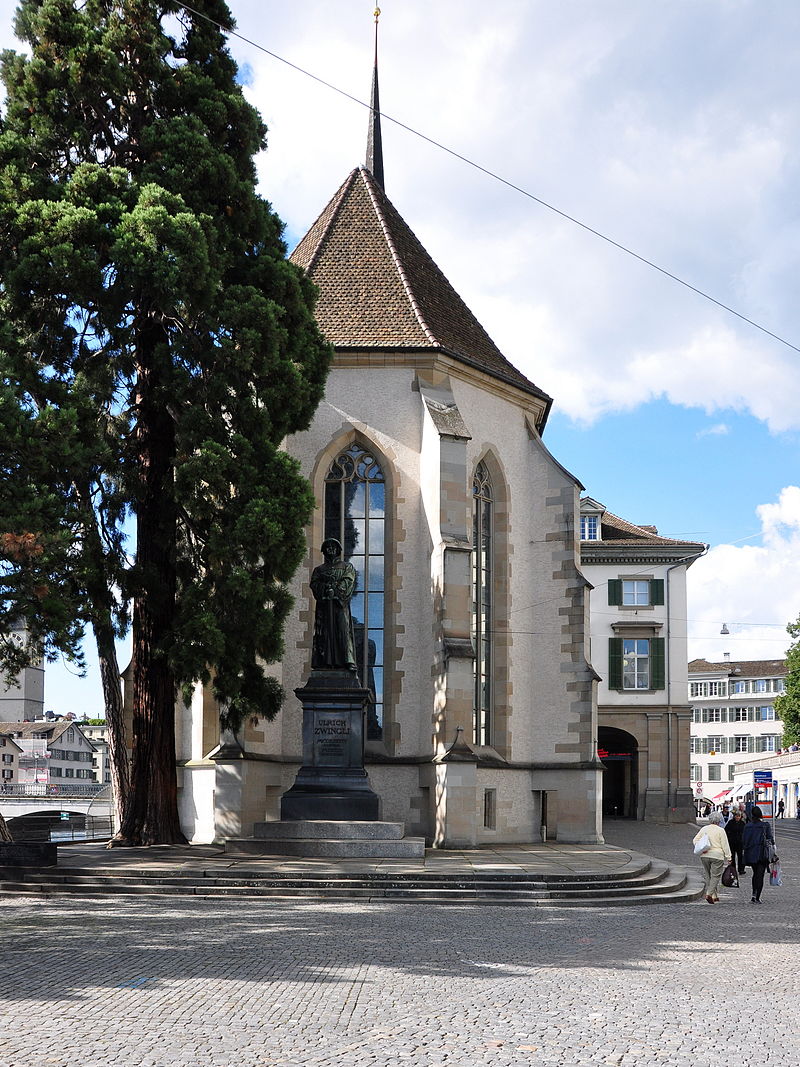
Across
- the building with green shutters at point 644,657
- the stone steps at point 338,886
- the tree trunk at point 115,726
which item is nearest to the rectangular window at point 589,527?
the building with green shutters at point 644,657

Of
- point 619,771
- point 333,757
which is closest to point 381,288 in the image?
point 333,757

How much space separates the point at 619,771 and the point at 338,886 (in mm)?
32572

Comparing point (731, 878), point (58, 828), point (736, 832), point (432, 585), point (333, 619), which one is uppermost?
point (432, 585)

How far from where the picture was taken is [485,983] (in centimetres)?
893

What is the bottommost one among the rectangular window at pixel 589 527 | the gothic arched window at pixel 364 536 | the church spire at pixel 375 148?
the gothic arched window at pixel 364 536

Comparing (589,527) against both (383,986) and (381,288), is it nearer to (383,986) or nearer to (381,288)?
(381,288)

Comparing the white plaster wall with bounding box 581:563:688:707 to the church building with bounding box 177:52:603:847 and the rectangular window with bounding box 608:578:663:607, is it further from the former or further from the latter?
the church building with bounding box 177:52:603:847

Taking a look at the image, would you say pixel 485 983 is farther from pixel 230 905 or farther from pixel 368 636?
pixel 368 636

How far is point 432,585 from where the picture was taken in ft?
73.8

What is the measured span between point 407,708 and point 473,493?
4.80 m

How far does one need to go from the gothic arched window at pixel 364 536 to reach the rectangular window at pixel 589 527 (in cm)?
2166

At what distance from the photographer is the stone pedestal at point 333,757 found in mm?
18203

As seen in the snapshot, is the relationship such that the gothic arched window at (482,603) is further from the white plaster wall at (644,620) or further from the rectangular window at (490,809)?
the white plaster wall at (644,620)

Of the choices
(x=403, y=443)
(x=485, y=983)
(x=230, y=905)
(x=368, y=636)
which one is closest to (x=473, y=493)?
(x=403, y=443)
